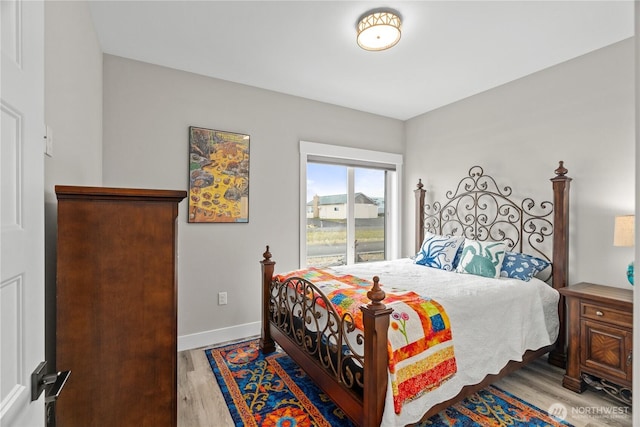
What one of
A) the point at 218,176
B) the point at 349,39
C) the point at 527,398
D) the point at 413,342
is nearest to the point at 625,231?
the point at 527,398

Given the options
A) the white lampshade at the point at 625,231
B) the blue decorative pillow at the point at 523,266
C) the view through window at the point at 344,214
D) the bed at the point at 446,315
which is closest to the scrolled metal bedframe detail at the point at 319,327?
the bed at the point at 446,315

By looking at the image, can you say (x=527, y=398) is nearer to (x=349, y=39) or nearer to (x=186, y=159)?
(x=349, y=39)

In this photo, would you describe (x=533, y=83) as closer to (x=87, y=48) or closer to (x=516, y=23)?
(x=516, y=23)

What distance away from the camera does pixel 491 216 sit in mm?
3273

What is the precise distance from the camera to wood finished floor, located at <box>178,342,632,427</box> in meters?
1.90

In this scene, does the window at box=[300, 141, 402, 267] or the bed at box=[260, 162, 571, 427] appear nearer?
the bed at box=[260, 162, 571, 427]

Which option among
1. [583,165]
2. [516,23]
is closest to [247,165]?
[516,23]

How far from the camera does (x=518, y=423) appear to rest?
72.5 inches

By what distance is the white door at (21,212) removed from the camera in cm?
58

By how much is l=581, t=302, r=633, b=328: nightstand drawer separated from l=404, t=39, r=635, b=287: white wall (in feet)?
1.50

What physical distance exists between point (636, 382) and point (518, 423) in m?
1.44

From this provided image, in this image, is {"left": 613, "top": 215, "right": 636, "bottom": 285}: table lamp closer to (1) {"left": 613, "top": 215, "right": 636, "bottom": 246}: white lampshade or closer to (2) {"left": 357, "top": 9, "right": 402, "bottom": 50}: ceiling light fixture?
(1) {"left": 613, "top": 215, "right": 636, "bottom": 246}: white lampshade

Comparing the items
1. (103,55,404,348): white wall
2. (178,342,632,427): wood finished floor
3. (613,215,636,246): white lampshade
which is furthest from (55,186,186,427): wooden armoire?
(613,215,636,246): white lampshade

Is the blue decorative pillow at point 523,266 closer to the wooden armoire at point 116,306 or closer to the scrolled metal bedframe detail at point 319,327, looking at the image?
the scrolled metal bedframe detail at point 319,327
